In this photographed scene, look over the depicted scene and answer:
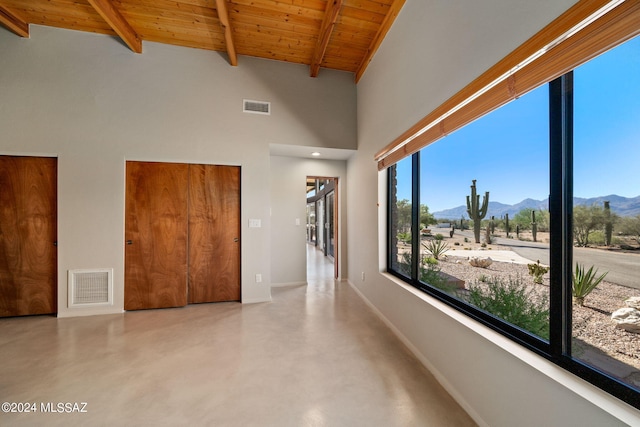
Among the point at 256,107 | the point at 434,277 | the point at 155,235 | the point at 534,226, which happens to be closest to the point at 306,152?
the point at 256,107

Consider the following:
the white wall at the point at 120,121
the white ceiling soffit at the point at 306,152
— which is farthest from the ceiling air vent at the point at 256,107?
the white ceiling soffit at the point at 306,152

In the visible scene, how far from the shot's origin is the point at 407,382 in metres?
1.84

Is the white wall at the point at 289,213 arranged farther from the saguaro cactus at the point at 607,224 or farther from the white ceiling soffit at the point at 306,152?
the saguaro cactus at the point at 607,224

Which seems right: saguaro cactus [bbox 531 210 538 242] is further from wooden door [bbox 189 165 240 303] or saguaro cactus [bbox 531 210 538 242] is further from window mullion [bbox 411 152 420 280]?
wooden door [bbox 189 165 240 303]

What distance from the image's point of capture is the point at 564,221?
114cm

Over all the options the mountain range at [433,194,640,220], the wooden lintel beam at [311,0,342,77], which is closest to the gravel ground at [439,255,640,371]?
the mountain range at [433,194,640,220]

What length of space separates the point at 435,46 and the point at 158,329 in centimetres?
386

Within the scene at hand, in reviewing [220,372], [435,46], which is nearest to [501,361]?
[220,372]

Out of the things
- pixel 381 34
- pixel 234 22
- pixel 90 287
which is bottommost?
pixel 90 287

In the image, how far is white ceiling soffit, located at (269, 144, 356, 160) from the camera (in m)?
3.82

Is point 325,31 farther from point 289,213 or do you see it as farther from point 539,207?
point 539,207

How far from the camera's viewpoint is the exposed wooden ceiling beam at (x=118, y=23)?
2548mm

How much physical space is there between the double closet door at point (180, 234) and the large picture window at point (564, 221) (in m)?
2.95

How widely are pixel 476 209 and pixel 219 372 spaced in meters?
2.37
